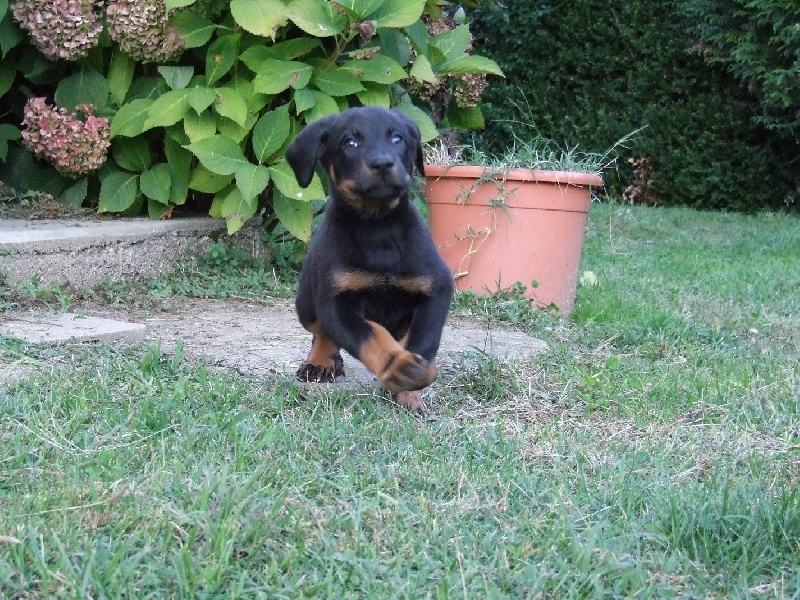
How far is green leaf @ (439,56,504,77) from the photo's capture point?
5.13 metres

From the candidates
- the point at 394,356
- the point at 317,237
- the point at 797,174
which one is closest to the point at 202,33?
the point at 317,237

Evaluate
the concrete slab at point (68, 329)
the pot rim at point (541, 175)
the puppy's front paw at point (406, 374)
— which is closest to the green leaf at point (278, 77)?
the pot rim at point (541, 175)

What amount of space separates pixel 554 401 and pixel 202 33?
2.67m

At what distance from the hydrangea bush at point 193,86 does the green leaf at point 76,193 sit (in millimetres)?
11

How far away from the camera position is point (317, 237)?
11.2 ft

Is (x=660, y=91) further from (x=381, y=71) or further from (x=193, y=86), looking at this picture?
(x=193, y=86)

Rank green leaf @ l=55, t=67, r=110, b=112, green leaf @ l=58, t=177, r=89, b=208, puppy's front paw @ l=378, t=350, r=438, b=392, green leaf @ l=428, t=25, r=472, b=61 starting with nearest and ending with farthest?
puppy's front paw @ l=378, t=350, r=438, b=392
green leaf @ l=55, t=67, r=110, b=112
green leaf @ l=58, t=177, r=89, b=208
green leaf @ l=428, t=25, r=472, b=61

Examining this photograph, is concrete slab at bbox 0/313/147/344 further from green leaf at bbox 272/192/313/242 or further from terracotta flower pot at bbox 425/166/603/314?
terracotta flower pot at bbox 425/166/603/314

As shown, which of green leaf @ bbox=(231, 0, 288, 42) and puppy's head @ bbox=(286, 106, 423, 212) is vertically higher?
green leaf @ bbox=(231, 0, 288, 42)

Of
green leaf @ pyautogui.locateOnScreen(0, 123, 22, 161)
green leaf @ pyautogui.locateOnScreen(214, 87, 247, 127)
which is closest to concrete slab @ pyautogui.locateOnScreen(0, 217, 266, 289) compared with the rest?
green leaf @ pyautogui.locateOnScreen(0, 123, 22, 161)

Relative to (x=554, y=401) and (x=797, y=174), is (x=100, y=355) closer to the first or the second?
(x=554, y=401)

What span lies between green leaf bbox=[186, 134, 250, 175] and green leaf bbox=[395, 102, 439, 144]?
81 centimetres

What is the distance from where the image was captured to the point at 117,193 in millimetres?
4984

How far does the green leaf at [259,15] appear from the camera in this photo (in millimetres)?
4488
